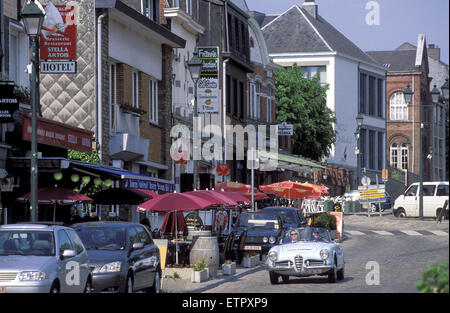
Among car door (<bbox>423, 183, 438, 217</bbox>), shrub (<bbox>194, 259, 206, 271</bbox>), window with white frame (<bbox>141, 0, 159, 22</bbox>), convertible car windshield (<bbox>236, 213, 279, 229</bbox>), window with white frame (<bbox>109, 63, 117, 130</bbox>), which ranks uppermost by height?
window with white frame (<bbox>141, 0, 159, 22</bbox>)

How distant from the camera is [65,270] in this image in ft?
54.3

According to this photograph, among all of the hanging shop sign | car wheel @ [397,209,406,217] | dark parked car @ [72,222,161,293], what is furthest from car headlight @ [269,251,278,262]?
car wheel @ [397,209,406,217]

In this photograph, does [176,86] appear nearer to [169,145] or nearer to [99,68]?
[169,145]

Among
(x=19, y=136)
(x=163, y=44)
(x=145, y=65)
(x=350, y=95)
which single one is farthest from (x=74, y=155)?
(x=350, y=95)

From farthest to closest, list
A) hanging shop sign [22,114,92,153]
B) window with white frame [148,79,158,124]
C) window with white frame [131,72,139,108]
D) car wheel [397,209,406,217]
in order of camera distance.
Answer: car wheel [397,209,406,217]
window with white frame [148,79,158,124]
window with white frame [131,72,139,108]
hanging shop sign [22,114,92,153]

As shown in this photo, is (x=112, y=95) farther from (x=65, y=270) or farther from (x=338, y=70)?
(x=338, y=70)

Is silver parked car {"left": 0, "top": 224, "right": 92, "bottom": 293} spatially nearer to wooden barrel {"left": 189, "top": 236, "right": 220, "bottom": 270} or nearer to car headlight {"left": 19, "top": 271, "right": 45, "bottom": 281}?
car headlight {"left": 19, "top": 271, "right": 45, "bottom": 281}

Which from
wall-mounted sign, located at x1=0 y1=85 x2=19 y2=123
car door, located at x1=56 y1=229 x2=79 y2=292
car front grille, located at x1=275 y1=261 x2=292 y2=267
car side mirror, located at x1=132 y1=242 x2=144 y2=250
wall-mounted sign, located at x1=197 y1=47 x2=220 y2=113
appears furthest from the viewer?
wall-mounted sign, located at x1=197 y1=47 x2=220 y2=113

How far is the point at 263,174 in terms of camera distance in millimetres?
63219

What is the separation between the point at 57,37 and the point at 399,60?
3235 inches

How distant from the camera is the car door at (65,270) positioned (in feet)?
53.9

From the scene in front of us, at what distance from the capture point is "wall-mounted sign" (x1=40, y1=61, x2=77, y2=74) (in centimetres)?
2880

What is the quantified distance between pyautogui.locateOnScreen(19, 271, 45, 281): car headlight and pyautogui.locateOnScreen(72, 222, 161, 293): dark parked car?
249 cm

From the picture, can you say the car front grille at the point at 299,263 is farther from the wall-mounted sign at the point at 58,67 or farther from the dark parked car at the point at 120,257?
the wall-mounted sign at the point at 58,67
